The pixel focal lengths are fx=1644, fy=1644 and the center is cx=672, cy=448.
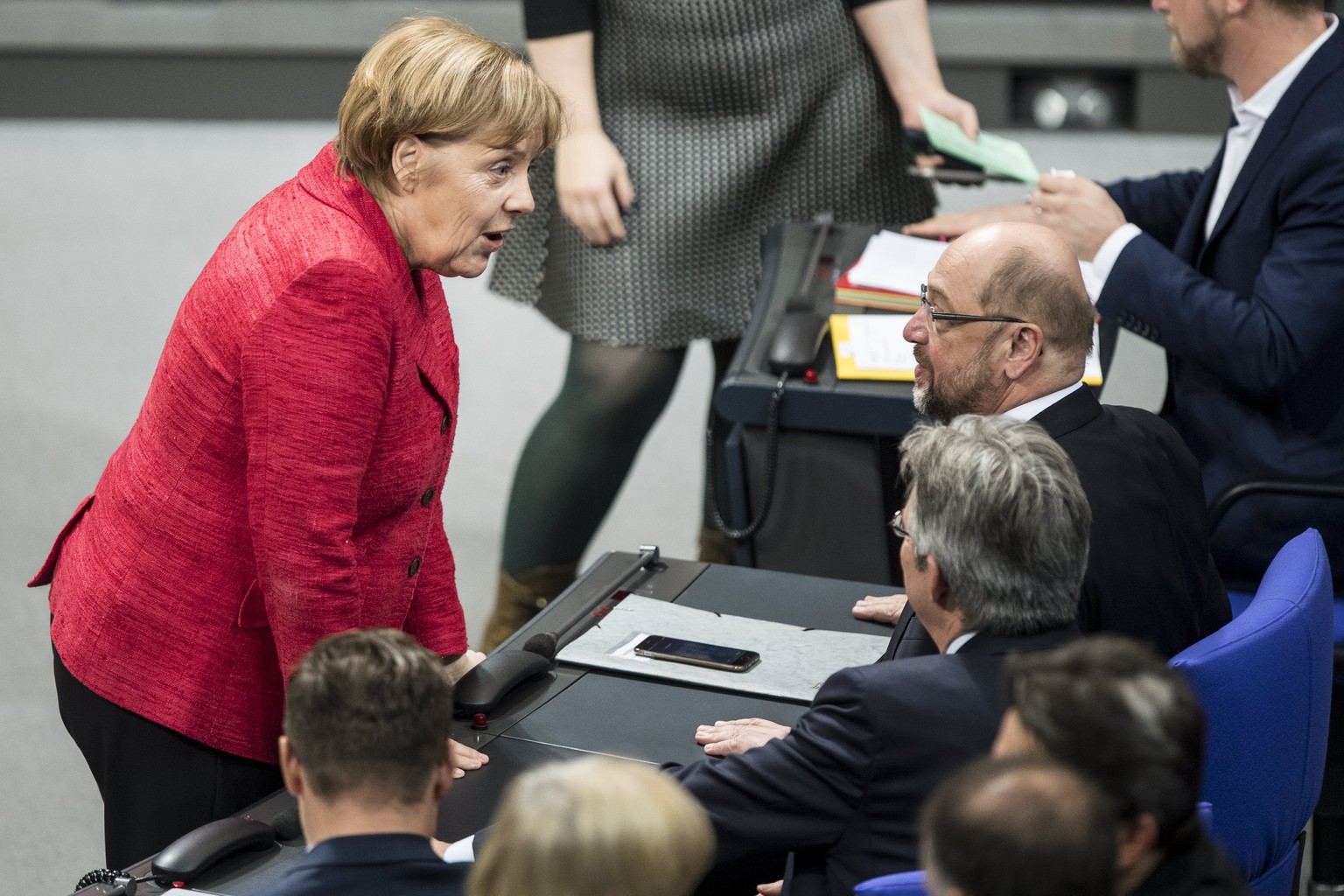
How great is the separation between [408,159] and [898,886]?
92 cm

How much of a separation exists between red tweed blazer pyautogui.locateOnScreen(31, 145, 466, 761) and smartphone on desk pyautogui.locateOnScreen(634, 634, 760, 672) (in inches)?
11.9

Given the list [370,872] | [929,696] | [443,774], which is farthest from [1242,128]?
[370,872]

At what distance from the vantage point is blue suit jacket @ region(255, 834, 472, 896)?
4.41ft

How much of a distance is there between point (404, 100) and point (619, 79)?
1336 millimetres

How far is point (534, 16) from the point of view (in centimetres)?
287

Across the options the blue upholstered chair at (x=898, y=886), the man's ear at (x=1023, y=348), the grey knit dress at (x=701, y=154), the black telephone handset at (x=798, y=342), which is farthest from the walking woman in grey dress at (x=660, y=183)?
the blue upholstered chair at (x=898, y=886)

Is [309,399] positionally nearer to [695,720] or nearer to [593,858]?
[695,720]

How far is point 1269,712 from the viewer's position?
1.70 meters

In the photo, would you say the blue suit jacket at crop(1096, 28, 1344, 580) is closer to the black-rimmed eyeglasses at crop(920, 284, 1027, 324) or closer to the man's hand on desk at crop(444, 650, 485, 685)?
the black-rimmed eyeglasses at crop(920, 284, 1027, 324)

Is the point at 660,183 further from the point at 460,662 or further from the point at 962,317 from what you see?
the point at 460,662

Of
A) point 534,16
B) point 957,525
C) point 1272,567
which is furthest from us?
point 534,16

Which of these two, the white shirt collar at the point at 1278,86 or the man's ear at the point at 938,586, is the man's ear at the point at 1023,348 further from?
the white shirt collar at the point at 1278,86

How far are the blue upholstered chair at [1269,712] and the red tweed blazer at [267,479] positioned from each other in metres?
0.87

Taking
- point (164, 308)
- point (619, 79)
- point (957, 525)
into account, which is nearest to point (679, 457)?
point (619, 79)
